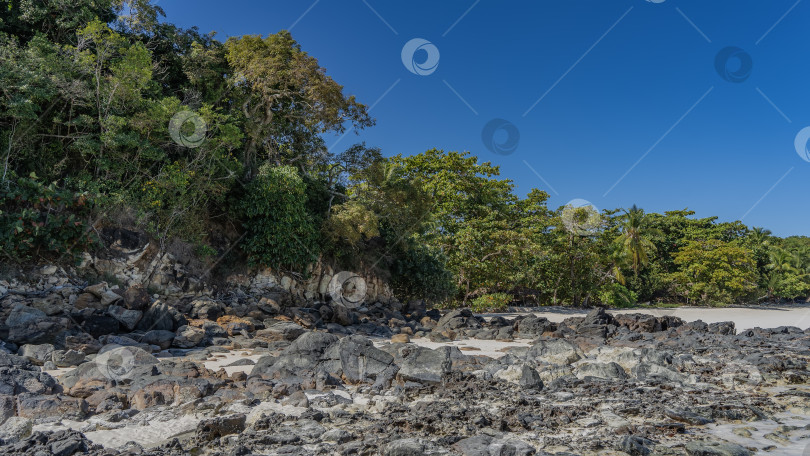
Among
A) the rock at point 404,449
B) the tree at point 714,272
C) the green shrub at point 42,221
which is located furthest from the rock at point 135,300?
the tree at point 714,272

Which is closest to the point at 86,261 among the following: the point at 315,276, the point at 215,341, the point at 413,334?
the point at 215,341

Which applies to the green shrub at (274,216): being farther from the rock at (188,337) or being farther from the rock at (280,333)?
the rock at (188,337)

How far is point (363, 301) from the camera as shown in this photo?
64.5 feet

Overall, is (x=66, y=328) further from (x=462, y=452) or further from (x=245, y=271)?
(x=462, y=452)

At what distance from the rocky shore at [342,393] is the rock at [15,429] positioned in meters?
0.02

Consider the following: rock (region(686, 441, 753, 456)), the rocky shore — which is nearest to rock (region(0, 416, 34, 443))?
the rocky shore

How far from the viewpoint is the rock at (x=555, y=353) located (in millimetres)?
8422

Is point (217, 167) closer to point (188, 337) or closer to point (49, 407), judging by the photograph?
point (188, 337)

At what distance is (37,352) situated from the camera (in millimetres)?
7766

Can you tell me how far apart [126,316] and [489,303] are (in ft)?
56.4

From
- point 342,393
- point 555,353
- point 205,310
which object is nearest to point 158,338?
point 205,310

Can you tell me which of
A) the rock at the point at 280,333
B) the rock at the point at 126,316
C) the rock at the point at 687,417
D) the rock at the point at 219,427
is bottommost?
the rock at the point at 219,427

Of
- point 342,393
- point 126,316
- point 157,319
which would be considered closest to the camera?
point 342,393

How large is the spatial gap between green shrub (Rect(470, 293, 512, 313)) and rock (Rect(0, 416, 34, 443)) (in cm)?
2074
